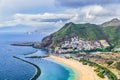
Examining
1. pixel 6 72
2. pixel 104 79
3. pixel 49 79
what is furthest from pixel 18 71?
pixel 104 79

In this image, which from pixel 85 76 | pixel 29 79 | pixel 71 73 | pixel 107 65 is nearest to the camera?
pixel 29 79

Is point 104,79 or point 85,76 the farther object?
point 85,76

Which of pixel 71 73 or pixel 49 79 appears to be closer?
pixel 49 79

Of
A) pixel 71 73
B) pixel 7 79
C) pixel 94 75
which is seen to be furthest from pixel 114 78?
pixel 7 79

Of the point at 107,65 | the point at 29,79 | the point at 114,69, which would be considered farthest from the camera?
the point at 107,65

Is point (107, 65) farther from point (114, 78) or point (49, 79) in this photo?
point (49, 79)

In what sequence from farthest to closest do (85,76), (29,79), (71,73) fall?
1. (71,73)
2. (85,76)
3. (29,79)

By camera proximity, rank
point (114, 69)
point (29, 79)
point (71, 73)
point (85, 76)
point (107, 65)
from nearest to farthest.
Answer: point (29, 79)
point (85, 76)
point (71, 73)
point (114, 69)
point (107, 65)

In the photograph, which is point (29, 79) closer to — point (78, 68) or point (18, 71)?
point (18, 71)
